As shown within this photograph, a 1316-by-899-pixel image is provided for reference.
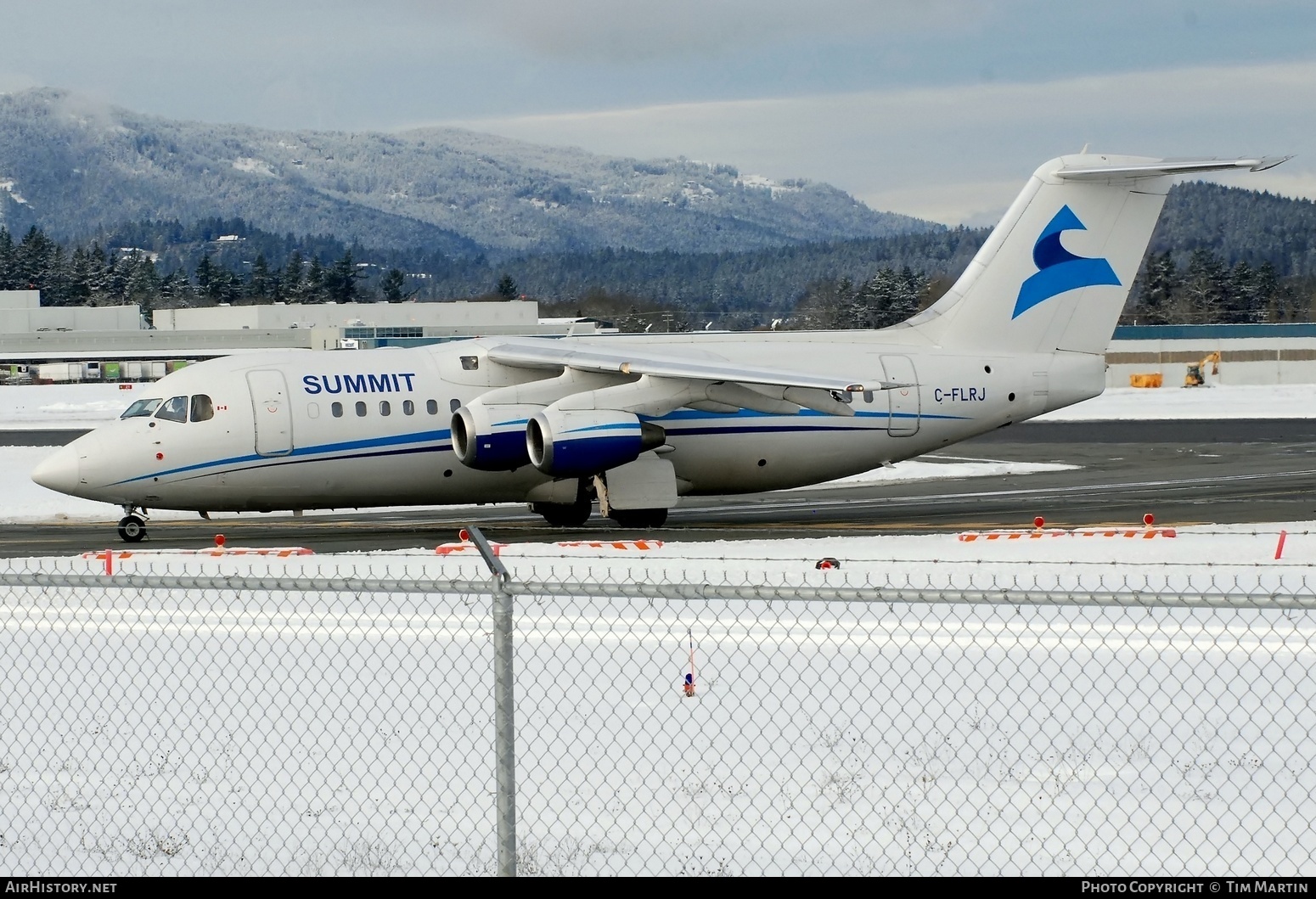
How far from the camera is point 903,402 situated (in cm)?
2900

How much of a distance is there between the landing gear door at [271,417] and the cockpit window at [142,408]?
164cm

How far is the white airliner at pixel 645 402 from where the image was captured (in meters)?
26.2

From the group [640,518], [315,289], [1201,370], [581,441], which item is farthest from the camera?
[315,289]

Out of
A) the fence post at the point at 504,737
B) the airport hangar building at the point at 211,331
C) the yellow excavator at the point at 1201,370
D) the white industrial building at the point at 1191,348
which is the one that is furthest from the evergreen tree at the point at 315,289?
the fence post at the point at 504,737

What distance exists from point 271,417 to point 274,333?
112407 mm

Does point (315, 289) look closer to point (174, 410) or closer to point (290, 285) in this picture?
point (290, 285)

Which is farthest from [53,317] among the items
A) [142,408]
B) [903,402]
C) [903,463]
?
[903,402]

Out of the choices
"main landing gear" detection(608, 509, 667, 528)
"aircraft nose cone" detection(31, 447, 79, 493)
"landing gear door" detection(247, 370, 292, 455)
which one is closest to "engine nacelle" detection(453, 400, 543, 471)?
"main landing gear" detection(608, 509, 667, 528)

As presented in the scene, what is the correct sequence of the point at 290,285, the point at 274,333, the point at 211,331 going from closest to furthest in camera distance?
the point at 274,333, the point at 211,331, the point at 290,285

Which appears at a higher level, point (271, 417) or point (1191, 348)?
point (271, 417)

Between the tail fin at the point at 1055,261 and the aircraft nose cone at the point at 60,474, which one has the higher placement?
the tail fin at the point at 1055,261

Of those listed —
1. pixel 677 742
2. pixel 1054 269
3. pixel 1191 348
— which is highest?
pixel 1054 269

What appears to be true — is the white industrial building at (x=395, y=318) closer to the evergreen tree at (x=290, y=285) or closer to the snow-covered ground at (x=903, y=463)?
the snow-covered ground at (x=903, y=463)

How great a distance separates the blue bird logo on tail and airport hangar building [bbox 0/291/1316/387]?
71942mm
